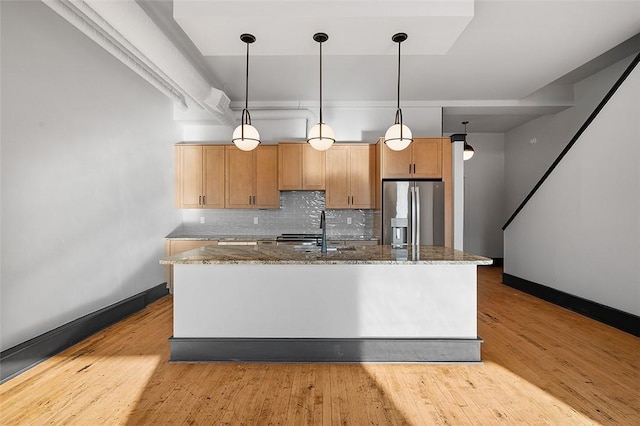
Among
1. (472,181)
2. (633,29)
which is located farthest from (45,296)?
(472,181)

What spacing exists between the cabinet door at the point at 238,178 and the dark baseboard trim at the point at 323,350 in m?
3.26

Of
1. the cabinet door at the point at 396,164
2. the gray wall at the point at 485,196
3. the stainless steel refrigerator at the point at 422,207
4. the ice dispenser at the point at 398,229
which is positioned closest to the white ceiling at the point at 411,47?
the cabinet door at the point at 396,164

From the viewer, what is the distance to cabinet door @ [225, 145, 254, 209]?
5.96 metres

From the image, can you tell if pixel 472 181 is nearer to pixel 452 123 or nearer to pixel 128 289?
pixel 452 123

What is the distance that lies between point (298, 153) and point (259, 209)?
128cm

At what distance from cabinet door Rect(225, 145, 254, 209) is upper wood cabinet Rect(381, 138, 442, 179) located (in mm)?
2304

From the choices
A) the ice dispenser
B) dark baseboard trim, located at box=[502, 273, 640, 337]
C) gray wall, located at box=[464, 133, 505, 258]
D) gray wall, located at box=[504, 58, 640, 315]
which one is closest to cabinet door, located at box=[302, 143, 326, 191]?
the ice dispenser

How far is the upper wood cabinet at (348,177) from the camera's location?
19.1 ft

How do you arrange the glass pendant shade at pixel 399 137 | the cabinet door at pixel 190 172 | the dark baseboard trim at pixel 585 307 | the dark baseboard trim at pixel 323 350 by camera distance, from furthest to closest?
the cabinet door at pixel 190 172, the dark baseboard trim at pixel 585 307, the glass pendant shade at pixel 399 137, the dark baseboard trim at pixel 323 350

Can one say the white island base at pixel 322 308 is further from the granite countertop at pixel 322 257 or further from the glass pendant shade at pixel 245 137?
the glass pendant shade at pixel 245 137

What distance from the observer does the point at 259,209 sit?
6273mm

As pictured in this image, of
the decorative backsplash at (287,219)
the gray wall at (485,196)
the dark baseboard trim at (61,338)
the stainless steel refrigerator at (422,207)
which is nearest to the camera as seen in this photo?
the dark baseboard trim at (61,338)

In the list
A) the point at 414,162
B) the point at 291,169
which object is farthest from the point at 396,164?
the point at 291,169

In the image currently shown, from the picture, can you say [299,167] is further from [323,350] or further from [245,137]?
[323,350]
